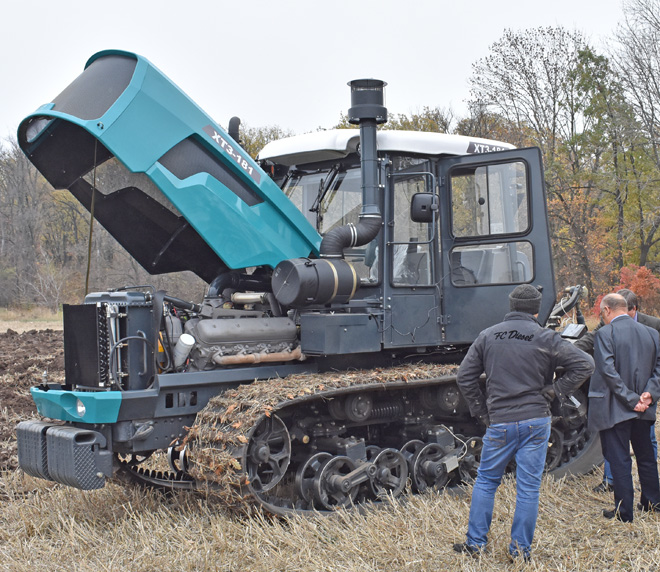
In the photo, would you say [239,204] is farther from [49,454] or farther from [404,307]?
[49,454]

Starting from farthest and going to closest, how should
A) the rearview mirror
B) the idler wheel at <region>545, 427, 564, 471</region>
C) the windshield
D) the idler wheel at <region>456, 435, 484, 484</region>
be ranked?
the idler wheel at <region>545, 427, 564, 471</region> → the idler wheel at <region>456, 435, 484, 484</region> → the windshield → the rearview mirror

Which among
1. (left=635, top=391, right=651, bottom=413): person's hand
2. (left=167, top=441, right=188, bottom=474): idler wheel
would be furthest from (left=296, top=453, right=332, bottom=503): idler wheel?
(left=635, top=391, right=651, bottom=413): person's hand

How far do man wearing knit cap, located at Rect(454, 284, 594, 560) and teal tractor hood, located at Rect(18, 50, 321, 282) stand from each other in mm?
1989

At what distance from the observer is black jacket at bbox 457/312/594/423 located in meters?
5.13

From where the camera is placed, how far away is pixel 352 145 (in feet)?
22.4

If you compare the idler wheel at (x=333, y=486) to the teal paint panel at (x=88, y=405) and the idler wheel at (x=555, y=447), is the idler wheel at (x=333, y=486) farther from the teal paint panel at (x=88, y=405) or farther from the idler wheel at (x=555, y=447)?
the idler wheel at (x=555, y=447)

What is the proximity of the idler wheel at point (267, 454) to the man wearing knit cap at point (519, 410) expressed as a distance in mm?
1411

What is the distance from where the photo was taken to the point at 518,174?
6.86m

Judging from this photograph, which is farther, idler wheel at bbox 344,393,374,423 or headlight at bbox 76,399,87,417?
idler wheel at bbox 344,393,374,423

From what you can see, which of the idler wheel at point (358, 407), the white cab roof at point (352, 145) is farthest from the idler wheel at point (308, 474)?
the white cab roof at point (352, 145)

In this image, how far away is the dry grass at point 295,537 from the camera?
5.04m

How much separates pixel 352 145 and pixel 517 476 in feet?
10.4

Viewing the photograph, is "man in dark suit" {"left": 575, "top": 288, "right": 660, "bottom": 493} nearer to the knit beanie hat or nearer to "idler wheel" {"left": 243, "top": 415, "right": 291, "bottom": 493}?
the knit beanie hat

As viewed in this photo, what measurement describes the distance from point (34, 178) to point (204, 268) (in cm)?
3484
